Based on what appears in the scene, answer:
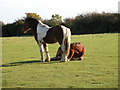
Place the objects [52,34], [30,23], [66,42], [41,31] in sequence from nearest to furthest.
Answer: [66,42] → [52,34] → [41,31] → [30,23]

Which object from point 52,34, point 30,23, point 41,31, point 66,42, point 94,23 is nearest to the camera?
point 66,42

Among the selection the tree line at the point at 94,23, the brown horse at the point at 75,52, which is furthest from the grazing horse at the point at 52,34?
the tree line at the point at 94,23

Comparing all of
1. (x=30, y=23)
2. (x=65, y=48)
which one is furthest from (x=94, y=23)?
(x=65, y=48)

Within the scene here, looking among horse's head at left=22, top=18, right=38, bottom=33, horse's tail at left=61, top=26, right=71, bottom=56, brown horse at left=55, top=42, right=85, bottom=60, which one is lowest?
brown horse at left=55, top=42, right=85, bottom=60

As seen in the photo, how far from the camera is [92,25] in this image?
41.1 meters

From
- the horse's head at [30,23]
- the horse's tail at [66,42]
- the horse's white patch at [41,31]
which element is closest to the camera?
the horse's tail at [66,42]

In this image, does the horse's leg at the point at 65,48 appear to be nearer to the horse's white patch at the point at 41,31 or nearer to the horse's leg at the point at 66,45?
the horse's leg at the point at 66,45

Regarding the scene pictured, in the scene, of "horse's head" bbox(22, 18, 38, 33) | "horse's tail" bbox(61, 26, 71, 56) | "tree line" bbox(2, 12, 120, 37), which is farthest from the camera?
"tree line" bbox(2, 12, 120, 37)

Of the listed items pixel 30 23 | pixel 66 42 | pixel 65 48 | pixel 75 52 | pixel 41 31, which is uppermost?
pixel 30 23

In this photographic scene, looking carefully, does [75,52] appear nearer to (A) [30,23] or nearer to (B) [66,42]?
(B) [66,42]

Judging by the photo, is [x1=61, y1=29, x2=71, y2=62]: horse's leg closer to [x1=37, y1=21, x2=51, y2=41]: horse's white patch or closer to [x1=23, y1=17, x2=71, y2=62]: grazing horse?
[x1=23, y1=17, x2=71, y2=62]: grazing horse

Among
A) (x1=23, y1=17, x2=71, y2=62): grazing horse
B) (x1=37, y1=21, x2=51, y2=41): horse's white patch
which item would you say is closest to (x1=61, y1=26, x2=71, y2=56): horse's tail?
(x1=23, y1=17, x2=71, y2=62): grazing horse

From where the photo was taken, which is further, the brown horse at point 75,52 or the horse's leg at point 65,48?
the brown horse at point 75,52

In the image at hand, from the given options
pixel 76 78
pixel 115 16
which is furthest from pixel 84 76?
pixel 115 16
